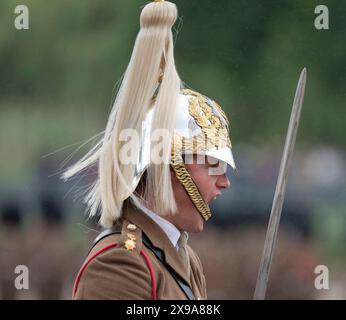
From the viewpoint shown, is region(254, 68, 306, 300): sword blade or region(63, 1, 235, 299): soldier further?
region(254, 68, 306, 300): sword blade

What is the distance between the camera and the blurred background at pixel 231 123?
707 centimetres

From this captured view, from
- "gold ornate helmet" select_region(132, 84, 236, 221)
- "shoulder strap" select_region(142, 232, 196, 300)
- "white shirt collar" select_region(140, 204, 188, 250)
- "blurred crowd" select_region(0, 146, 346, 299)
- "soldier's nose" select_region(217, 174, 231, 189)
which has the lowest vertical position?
"blurred crowd" select_region(0, 146, 346, 299)

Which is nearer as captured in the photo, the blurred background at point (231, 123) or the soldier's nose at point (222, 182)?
the soldier's nose at point (222, 182)

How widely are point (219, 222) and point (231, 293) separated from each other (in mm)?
441

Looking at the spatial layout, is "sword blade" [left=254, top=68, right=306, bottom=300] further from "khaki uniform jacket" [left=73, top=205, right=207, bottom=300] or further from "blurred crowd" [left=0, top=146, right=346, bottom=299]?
"blurred crowd" [left=0, top=146, right=346, bottom=299]

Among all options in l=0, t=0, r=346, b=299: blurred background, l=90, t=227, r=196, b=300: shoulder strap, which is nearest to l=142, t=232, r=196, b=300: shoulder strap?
l=90, t=227, r=196, b=300: shoulder strap

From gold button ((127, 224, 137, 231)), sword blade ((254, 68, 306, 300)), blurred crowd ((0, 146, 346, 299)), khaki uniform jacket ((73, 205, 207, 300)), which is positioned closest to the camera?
khaki uniform jacket ((73, 205, 207, 300))

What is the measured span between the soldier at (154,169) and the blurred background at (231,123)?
3434mm

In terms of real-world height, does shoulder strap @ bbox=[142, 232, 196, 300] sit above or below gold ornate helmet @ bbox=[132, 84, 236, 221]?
below

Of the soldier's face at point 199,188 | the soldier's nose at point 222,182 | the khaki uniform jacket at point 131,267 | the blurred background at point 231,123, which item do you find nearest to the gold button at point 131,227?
the khaki uniform jacket at point 131,267

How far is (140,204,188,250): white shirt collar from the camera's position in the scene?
3.33m

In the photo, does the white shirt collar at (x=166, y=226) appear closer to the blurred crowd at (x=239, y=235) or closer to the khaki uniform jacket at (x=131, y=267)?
the khaki uniform jacket at (x=131, y=267)

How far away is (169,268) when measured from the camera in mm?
3336

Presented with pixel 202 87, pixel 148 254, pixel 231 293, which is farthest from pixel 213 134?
pixel 202 87
